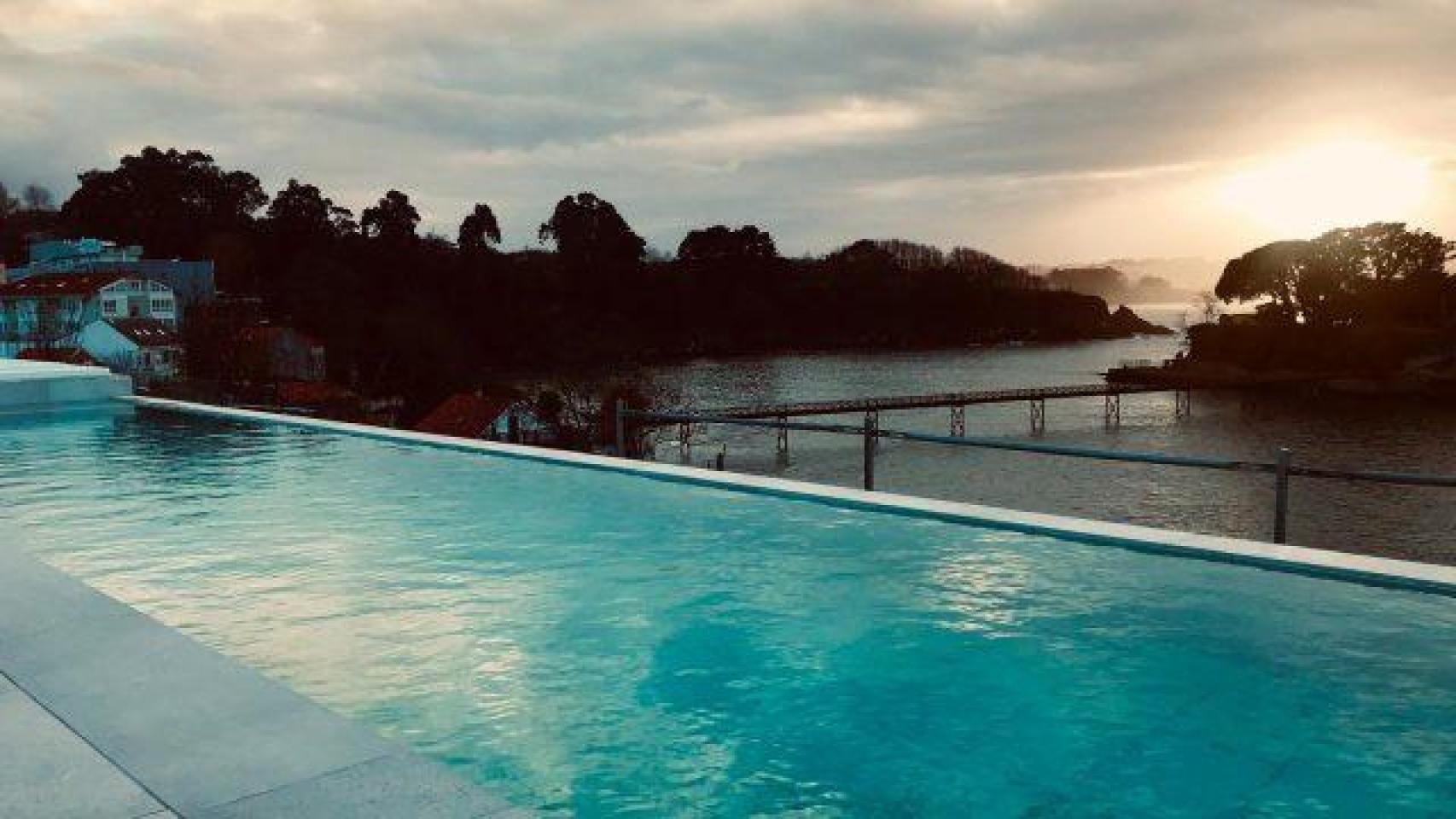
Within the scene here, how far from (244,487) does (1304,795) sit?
32.0 ft

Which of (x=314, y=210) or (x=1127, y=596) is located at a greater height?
(x=314, y=210)

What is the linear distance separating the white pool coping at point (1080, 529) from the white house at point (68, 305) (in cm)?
6619

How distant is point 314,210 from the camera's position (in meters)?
108

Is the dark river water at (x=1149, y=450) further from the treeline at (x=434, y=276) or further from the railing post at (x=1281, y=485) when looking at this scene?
the railing post at (x=1281, y=485)

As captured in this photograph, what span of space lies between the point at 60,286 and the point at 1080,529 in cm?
7781

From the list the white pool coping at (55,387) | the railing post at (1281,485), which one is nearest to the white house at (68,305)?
the white pool coping at (55,387)

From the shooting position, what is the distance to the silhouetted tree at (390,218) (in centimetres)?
11594

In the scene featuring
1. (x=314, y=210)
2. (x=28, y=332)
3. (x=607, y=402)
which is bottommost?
(x=607, y=402)

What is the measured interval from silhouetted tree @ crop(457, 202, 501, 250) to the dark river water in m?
25.8

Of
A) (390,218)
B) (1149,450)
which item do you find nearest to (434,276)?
(390,218)

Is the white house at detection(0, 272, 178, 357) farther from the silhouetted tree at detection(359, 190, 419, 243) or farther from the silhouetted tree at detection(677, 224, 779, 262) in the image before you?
the silhouetted tree at detection(677, 224, 779, 262)

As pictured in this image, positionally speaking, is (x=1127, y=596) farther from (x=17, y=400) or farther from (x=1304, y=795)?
(x=17, y=400)

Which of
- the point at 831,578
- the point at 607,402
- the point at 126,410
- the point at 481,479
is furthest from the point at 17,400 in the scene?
the point at 607,402

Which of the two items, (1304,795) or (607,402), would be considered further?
(607,402)
